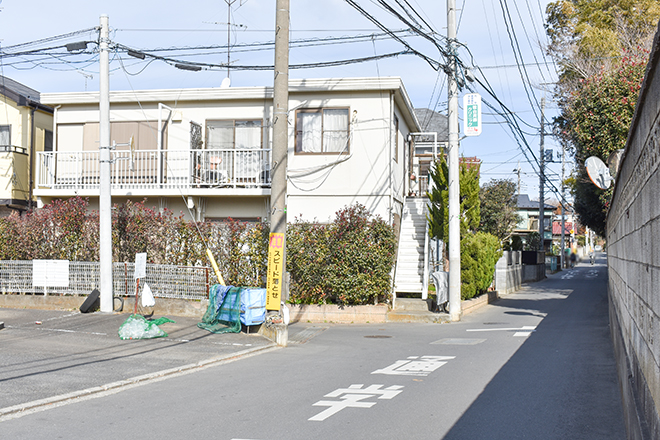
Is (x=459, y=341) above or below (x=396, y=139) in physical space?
below

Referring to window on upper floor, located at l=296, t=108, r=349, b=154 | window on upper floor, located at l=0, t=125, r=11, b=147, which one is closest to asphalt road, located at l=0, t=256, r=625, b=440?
window on upper floor, located at l=296, t=108, r=349, b=154

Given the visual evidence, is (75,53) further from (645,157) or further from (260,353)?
(645,157)

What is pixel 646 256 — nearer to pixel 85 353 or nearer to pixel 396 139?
pixel 85 353

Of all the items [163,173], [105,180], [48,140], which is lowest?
[105,180]

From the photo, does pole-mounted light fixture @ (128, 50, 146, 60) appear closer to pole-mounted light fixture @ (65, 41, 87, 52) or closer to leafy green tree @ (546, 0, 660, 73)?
pole-mounted light fixture @ (65, 41, 87, 52)

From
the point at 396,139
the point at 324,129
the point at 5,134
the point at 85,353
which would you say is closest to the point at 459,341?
the point at 85,353

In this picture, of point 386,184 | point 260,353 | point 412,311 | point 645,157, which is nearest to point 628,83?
point 386,184

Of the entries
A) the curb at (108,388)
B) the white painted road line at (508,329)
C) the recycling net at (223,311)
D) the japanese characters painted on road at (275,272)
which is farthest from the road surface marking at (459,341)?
the recycling net at (223,311)

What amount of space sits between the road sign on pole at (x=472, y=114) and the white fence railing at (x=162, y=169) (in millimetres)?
6449

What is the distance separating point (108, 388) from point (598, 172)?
12214 millimetres

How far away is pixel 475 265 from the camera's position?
2005 centimetres

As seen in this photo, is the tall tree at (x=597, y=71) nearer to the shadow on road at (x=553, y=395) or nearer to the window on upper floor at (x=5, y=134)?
the shadow on road at (x=553, y=395)

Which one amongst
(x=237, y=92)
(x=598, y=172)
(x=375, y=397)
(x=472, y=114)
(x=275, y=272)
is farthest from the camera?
(x=237, y=92)

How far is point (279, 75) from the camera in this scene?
13.3 m
